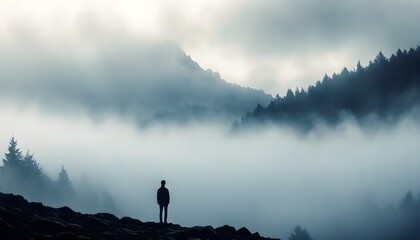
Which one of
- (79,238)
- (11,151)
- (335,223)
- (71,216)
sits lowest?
(79,238)

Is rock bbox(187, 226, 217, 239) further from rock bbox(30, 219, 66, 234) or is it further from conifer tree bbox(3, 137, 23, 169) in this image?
conifer tree bbox(3, 137, 23, 169)

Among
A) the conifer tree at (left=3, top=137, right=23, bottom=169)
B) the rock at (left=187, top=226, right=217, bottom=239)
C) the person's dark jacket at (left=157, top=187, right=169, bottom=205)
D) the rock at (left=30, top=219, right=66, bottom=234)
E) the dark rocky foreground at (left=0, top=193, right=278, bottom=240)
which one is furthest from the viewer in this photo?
the conifer tree at (left=3, top=137, right=23, bottom=169)

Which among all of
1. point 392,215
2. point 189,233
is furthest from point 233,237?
point 392,215

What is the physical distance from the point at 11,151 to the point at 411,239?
114 m

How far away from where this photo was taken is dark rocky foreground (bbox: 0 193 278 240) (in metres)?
28.5

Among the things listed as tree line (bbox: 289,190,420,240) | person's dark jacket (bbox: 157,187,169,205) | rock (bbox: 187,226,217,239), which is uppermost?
tree line (bbox: 289,190,420,240)

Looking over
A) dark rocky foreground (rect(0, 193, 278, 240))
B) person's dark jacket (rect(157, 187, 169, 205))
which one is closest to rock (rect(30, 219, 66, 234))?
dark rocky foreground (rect(0, 193, 278, 240))

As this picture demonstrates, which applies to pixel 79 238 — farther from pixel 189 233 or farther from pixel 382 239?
pixel 382 239

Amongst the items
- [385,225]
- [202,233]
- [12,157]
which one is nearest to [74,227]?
[202,233]

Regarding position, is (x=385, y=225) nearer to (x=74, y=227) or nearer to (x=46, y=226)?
(x=74, y=227)

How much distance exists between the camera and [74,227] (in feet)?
105

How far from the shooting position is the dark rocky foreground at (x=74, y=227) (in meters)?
28.5

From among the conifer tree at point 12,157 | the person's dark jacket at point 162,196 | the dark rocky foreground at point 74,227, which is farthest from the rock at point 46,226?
the conifer tree at point 12,157

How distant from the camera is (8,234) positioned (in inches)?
1059
